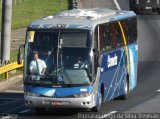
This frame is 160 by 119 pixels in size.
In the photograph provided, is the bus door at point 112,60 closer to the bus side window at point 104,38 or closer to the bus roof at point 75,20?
the bus side window at point 104,38

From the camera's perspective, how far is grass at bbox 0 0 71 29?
52.4 metres

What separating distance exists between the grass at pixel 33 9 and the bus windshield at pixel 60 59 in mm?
27858

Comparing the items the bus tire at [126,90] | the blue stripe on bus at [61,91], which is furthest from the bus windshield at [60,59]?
the bus tire at [126,90]

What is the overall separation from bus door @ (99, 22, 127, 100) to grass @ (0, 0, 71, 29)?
25.2m

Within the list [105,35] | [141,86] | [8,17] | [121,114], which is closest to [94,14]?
[105,35]

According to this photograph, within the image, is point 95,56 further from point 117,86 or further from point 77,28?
point 117,86

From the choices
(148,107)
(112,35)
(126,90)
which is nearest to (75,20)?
(112,35)

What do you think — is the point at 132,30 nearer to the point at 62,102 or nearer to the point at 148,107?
the point at 148,107

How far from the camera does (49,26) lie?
20219 mm

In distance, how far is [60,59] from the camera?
19.9m

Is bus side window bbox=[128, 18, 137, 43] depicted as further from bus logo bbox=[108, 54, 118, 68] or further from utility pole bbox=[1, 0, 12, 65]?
utility pole bbox=[1, 0, 12, 65]

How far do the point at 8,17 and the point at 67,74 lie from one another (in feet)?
36.2

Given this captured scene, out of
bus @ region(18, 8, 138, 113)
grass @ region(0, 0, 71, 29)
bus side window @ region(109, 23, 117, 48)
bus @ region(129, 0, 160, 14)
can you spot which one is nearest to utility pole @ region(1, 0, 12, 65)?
bus side window @ region(109, 23, 117, 48)

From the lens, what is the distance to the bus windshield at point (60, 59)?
65.0ft
